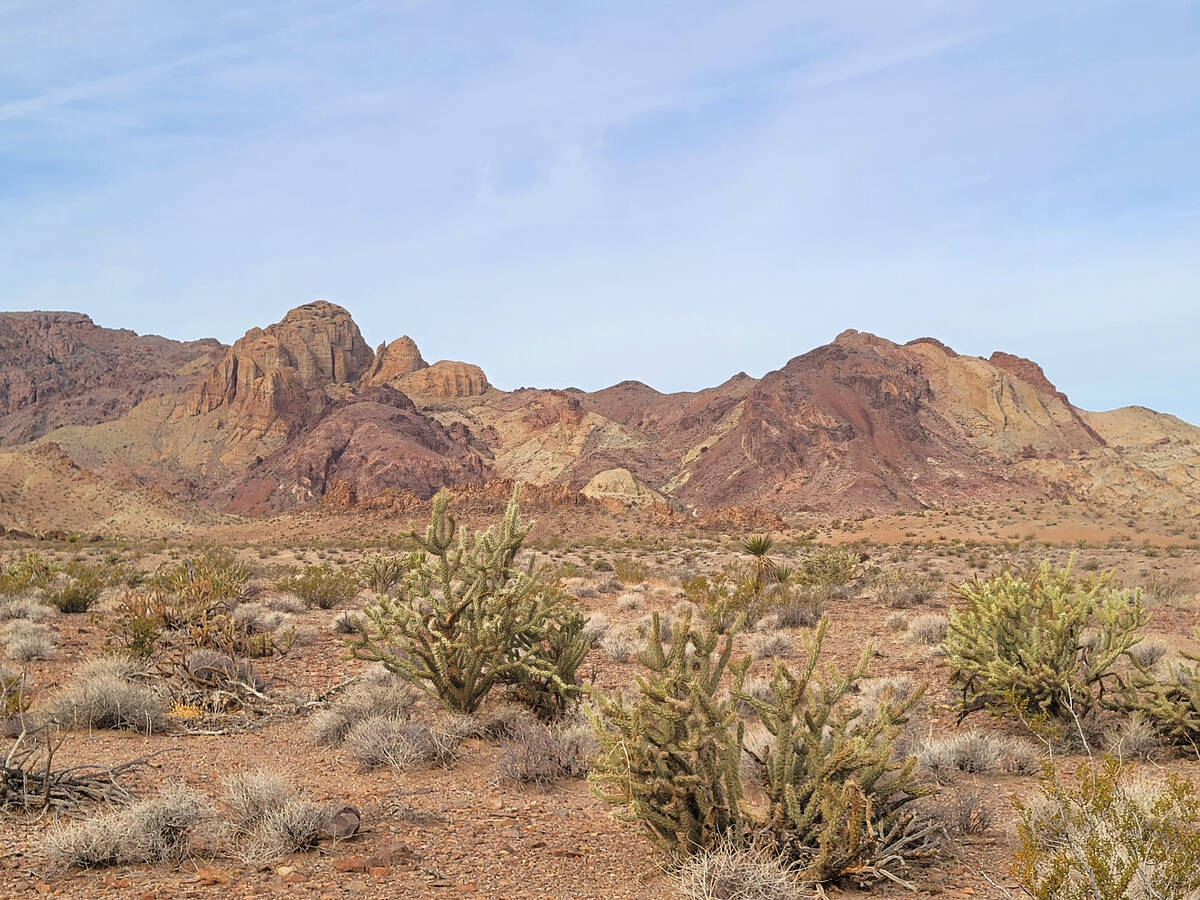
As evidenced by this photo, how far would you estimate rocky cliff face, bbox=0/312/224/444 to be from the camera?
129250 millimetres

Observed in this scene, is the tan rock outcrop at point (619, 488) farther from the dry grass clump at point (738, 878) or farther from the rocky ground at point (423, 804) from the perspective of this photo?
the dry grass clump at point (738, 878)

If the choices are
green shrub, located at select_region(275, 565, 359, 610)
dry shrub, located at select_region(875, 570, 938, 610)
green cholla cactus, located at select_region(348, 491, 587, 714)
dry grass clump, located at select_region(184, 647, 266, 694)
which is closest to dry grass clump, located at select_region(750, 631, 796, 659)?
green cholla cactus, located at select_region(348, 491, 587, 714)

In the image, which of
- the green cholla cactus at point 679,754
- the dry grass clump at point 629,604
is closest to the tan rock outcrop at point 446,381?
the dry grass clump at point 629,604

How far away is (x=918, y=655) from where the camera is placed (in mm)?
12133

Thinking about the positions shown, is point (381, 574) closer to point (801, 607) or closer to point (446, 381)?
point (801, 607)

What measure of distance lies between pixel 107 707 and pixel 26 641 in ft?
13.2

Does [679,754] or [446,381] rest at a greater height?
[446,381]

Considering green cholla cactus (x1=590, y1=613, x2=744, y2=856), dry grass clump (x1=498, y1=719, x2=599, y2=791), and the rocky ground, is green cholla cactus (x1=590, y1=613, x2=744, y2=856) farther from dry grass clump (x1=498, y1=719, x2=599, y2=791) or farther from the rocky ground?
dry grass clump (x1=498, y1=719, x2=599, y2=791)

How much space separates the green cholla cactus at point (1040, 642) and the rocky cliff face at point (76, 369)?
137 m

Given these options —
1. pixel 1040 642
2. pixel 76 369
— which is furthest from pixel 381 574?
pixel 76 369

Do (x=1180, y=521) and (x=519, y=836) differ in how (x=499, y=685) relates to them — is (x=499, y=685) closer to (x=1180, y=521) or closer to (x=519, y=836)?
(x=519, y=836)

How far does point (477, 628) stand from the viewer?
8117mm

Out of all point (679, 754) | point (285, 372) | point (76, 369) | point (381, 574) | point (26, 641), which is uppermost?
point (76, 369)

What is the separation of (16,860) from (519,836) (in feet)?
9.55
